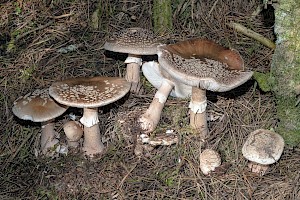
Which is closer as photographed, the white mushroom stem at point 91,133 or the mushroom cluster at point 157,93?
the mushroom cluster at point 157,93

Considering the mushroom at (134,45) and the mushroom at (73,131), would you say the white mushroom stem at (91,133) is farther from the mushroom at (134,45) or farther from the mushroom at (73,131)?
the mushroom at (134,45)

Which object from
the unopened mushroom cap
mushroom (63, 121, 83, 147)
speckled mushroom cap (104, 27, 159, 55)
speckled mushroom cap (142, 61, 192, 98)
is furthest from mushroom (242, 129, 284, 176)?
mushroom (63, 121, 83, 147)

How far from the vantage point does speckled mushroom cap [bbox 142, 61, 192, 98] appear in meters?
3.88

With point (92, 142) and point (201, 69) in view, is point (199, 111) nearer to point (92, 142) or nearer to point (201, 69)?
point (201, 69)

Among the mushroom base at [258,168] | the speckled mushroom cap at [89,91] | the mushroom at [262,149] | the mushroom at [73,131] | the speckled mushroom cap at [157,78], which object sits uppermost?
the speckled mushroom cap at [89,91]

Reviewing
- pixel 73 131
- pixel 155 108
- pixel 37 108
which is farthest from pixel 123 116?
pixel 37 108

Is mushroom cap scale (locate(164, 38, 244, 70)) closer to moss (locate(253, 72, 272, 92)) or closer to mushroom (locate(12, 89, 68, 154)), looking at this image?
moss (locate(253, 72, 272, 92))

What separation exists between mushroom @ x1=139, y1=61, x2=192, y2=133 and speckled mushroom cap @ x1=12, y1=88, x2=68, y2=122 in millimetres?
700

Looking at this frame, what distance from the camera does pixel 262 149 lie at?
339cm

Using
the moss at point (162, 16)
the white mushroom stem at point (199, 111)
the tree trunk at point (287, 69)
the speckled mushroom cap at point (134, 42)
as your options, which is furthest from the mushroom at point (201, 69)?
the moss at point (162, 16)

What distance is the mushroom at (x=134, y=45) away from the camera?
3770mm

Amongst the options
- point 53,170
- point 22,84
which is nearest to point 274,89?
point 53,170

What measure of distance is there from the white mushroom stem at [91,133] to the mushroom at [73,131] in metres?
0.08

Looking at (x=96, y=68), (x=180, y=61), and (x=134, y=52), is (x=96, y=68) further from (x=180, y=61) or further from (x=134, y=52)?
(x=180, y=61)
